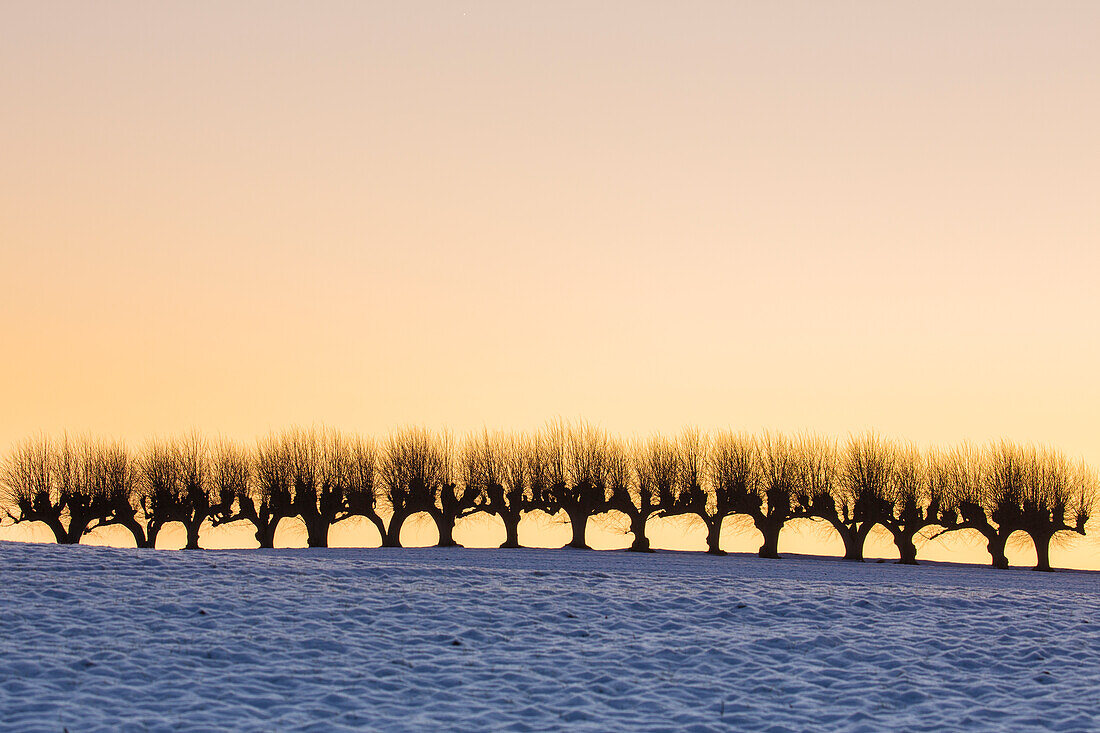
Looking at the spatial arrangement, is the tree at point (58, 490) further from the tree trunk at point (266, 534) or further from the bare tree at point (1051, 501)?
the bare tree at point (1051, 501)

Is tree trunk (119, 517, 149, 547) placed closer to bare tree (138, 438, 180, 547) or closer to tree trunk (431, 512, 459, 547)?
bare tree (138, 438, 180, 547)

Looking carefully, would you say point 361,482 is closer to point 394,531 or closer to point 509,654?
point 394,531

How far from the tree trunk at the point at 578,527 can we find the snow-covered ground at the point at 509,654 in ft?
122

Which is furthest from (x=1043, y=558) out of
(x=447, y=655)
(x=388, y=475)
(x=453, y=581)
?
(x=447, y=655)

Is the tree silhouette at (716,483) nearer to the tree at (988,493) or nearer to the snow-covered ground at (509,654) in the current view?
the tree at (988,493)

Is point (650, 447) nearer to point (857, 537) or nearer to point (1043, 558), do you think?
point (857, 537)

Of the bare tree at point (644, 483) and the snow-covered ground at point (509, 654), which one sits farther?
the bare tree at point (644, 483)

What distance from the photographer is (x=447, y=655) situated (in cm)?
1683

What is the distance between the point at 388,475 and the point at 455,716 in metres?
52.0

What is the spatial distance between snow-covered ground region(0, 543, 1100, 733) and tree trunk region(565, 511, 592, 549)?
37.3m

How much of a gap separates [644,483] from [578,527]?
16.8 feet

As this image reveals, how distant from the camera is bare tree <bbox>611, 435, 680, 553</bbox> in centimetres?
6375

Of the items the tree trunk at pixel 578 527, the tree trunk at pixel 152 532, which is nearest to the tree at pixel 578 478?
the tree trunk at pixel 578 527

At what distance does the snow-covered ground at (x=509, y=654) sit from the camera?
13.8m
